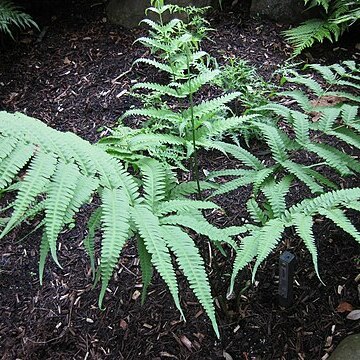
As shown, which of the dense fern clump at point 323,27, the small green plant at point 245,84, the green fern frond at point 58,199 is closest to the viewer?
the green fern frond at point 58,199

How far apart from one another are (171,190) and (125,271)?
0.78 m

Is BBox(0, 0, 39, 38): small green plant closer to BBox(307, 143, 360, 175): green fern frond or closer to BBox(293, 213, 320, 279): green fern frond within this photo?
BBox(307, 143, 360, 175): green fern frond

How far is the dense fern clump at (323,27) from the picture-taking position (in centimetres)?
407

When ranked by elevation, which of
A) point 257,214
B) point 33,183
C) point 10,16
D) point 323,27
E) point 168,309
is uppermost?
point 33,183

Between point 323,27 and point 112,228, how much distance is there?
318 centimetres

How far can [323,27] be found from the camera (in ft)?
13.8

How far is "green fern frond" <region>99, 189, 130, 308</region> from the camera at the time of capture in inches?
67.1

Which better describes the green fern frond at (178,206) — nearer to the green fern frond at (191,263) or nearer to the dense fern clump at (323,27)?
the green fern frond at (191,263)

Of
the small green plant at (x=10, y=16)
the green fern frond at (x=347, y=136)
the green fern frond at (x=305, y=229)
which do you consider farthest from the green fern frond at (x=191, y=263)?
the small green plant at (x=10, y=16)

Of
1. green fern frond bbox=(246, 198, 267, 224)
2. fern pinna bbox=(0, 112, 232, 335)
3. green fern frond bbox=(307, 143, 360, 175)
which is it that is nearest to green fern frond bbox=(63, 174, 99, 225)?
fern pinna bbox=(0, 112, 232, 335)

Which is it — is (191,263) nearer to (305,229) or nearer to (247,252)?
(247,252)

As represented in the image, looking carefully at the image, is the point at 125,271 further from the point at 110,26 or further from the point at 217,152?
the point at 110,26

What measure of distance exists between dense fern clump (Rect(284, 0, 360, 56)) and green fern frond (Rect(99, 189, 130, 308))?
260 centimetres

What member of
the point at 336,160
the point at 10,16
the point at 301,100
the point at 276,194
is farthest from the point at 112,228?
the point at 10,16
